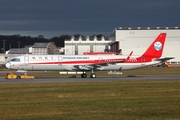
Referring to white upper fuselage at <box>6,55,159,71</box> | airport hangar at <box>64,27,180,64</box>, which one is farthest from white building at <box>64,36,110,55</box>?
white upper fuselage at <box>6,55,159,71</box>

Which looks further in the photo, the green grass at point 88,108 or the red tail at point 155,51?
the red tail at point 155,51

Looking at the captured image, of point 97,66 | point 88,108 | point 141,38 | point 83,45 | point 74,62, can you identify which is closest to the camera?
point 88,108

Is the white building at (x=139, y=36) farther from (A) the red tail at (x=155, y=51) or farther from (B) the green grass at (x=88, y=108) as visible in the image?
(B) the green grass at (x=88, y=108)

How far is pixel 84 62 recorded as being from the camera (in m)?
57.2

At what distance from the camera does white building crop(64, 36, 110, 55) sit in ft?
544

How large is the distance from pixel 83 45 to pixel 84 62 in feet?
365

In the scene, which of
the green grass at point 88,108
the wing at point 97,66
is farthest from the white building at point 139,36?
the green grass at point 88,108

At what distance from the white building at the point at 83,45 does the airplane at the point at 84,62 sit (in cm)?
10448

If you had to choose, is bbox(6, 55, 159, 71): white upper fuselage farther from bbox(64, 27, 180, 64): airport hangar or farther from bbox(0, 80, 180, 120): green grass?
bbox(64, 27, 180, 64): airport hangar

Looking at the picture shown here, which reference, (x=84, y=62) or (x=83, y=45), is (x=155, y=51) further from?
(x=83, y=45)

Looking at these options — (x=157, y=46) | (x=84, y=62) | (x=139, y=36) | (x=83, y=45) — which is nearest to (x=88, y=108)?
(x=84, y=62)

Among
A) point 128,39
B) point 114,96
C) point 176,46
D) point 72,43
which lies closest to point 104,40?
point 72,43

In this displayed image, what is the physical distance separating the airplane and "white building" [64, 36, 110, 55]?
10448 centimetres

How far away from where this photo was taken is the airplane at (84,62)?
54.9m
